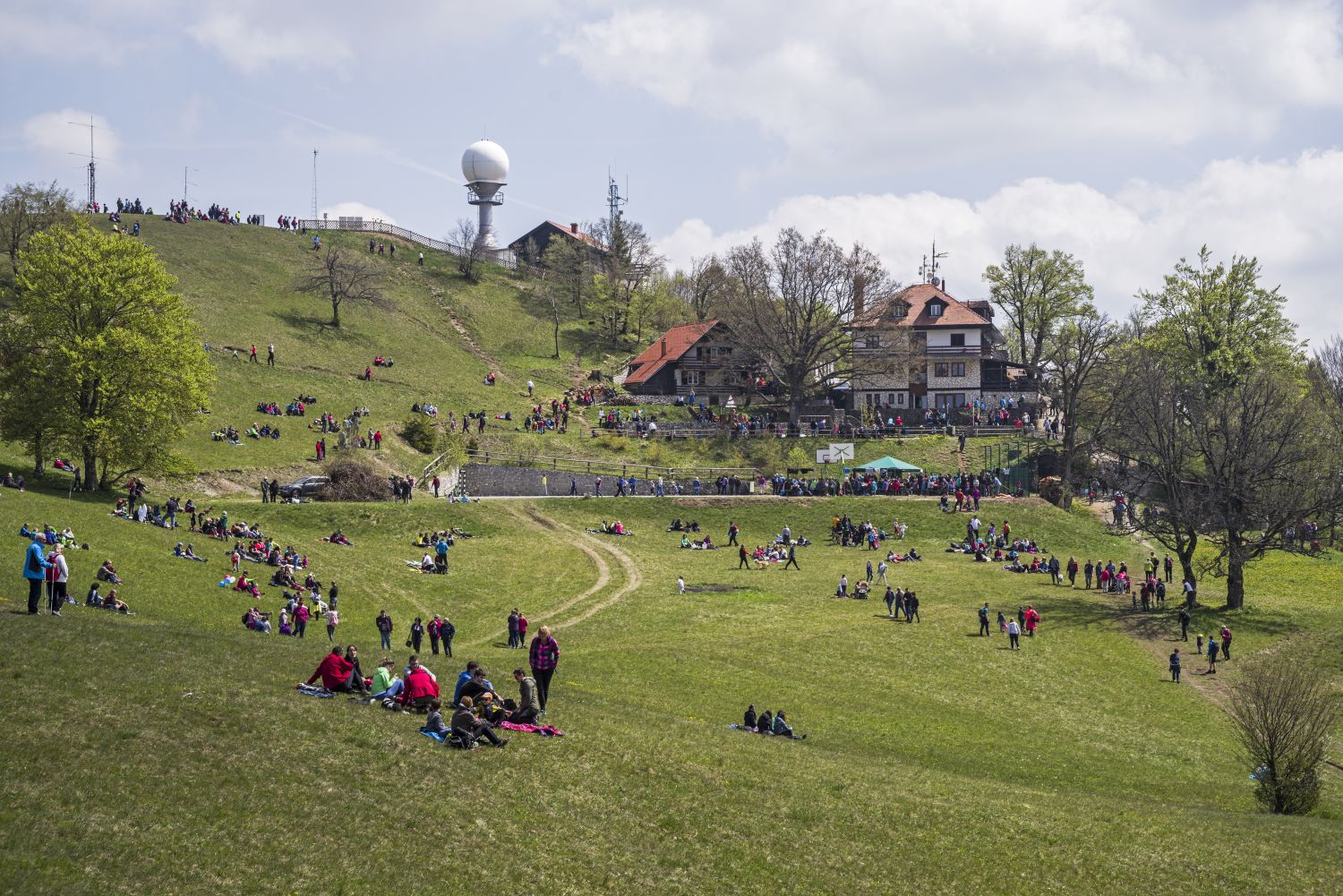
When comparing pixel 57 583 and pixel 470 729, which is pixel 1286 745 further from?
pixel 57 583

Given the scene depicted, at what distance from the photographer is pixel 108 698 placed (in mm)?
19656

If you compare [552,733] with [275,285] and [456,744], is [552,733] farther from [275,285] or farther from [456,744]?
[275,285]

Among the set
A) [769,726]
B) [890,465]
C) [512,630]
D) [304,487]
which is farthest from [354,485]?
[769,726]

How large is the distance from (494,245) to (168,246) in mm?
41630

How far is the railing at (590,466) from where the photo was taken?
68.3 meters

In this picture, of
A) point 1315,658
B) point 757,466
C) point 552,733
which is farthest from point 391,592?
point 757,466

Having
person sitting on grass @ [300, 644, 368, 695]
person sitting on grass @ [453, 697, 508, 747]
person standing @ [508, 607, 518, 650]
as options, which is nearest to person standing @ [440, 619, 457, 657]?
person standing @ [508, 607, 518, 650]

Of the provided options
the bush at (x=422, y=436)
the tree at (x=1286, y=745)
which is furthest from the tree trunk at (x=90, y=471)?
the tree at (x=1286, y=745)

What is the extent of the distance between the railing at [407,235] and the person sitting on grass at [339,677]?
10694cm

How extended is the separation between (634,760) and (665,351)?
79043mm

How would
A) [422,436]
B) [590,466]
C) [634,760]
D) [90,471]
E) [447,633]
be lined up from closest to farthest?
[634,760]
[447,633]
[90,471]
[590,466]
[422,436]

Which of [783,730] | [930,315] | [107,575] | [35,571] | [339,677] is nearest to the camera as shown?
[339,677]

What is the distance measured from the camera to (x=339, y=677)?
74.9ft

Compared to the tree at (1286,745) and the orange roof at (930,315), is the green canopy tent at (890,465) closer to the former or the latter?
the orange roof at (930,315)
